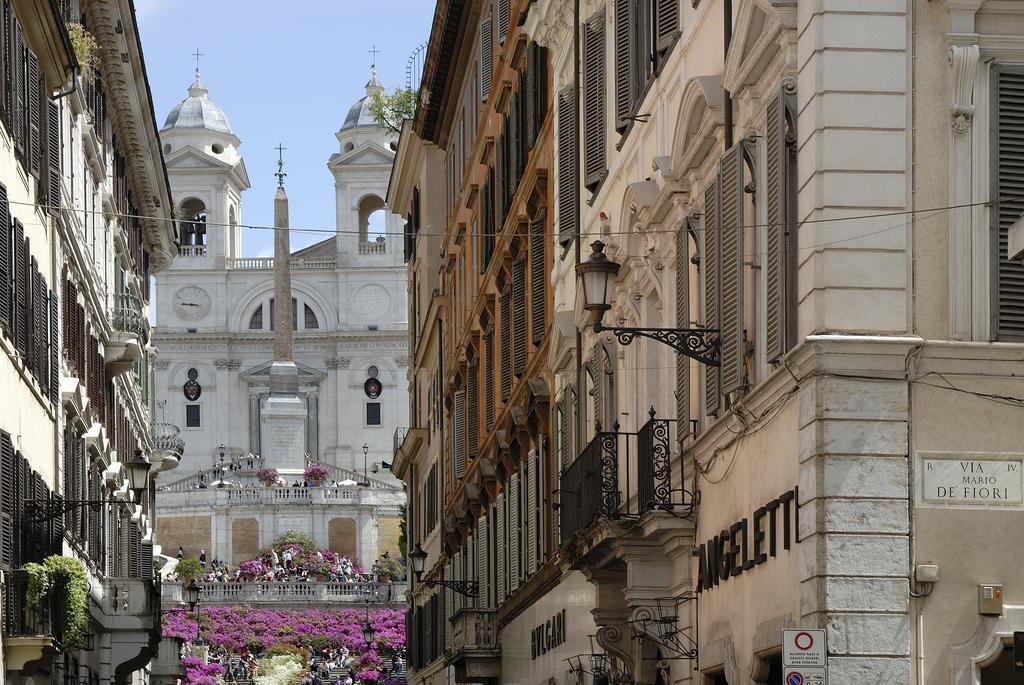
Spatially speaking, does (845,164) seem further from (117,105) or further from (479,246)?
(117,105)

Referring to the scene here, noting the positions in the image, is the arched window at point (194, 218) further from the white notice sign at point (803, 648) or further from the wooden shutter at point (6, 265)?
the white notice sign at point (803, 648)

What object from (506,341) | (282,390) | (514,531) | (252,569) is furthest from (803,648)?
(282,390)

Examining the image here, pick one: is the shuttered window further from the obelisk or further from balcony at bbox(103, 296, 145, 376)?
the obelisk

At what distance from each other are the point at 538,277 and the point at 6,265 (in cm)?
792

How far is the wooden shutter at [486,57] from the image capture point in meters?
40.2

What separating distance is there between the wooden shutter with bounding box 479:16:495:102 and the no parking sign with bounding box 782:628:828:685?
2614 centimetres

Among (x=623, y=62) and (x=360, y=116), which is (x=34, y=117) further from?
(x=360, y=116)

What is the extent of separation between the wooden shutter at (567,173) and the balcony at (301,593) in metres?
77.3

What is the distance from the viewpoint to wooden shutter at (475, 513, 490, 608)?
40.0 metres

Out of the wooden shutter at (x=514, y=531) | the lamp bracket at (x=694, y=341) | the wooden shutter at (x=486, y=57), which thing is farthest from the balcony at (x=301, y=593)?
the lamp bracket at (x=694, y=341)

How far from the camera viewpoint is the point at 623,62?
22.8 m

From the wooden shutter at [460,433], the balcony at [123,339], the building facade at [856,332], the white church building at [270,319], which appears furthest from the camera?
the white church building at [270,319]

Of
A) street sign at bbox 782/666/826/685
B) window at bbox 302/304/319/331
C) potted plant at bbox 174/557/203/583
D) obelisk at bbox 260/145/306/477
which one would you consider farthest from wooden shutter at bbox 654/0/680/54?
window at bbox 302/304/319/331

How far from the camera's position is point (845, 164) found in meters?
14.9
